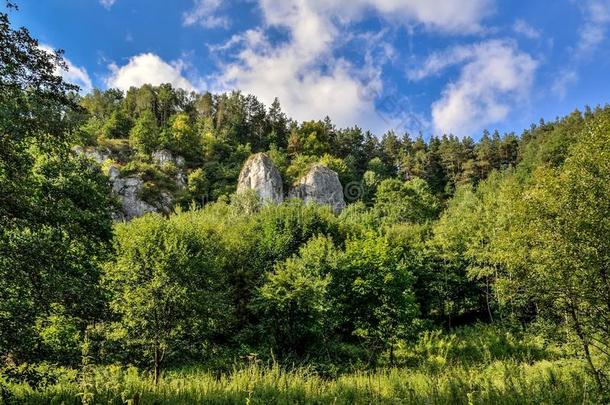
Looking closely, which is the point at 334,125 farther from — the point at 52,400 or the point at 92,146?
the point at 52,400

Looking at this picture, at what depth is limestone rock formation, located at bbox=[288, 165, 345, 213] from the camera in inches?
2731

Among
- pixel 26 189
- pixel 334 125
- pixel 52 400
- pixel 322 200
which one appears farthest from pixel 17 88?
pixel 334 125

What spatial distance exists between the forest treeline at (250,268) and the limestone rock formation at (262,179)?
42.7ft

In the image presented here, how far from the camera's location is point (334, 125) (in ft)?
A: 353

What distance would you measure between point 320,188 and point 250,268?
3962 centimetres

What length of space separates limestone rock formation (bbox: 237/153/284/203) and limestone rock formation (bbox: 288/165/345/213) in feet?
12.3

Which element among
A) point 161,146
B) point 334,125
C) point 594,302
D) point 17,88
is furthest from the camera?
point 334,125

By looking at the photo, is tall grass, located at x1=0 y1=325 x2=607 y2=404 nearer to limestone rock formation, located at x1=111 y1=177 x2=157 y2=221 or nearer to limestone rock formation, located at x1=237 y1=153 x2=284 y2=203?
limestone rock formation, located at x1=111 y1=177 x2=157 y2=221

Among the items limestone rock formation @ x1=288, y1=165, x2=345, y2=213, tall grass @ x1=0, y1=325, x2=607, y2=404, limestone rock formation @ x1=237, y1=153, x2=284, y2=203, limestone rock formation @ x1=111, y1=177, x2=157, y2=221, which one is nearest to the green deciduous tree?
tall grass @ x1=0, y1=325, x2=607, y2=404

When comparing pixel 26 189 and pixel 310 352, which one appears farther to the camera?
pixel 310 352

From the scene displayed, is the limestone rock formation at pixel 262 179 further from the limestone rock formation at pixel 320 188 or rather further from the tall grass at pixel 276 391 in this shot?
the tall grass at pixel 276 391


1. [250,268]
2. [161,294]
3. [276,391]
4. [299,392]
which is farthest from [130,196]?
[299,392]

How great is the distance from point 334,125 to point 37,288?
102 meters

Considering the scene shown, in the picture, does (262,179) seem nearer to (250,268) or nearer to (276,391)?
(250,268)
